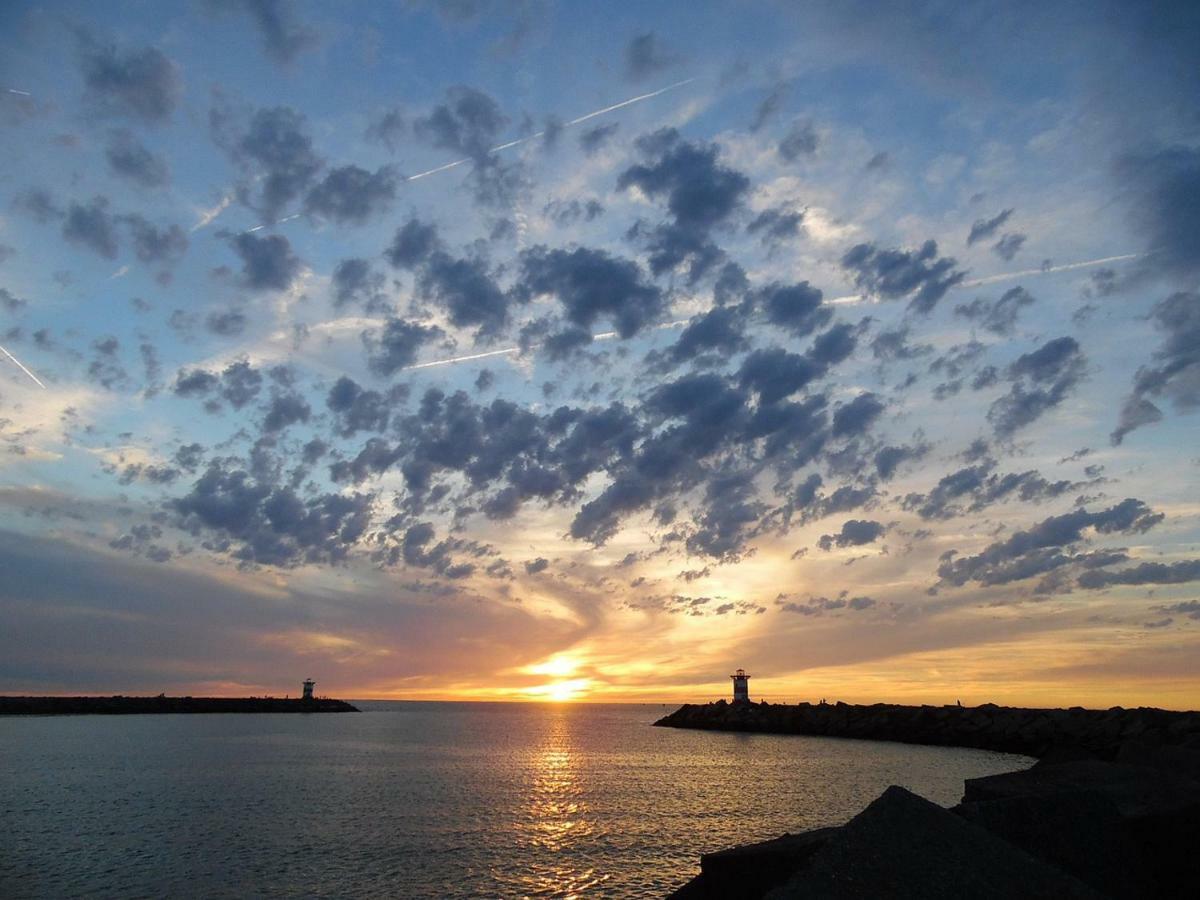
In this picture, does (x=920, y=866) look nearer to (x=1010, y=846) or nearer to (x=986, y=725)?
(x=1010, y=846)

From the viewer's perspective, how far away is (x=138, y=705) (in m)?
145

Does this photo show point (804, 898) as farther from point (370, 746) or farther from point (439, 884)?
point (370, 746)

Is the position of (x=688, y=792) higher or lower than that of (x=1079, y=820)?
lower

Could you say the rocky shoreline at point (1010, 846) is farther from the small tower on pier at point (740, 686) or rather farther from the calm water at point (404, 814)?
the small tower on pier at point (740, 686)

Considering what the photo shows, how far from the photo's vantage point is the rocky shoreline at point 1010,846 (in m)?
7.10

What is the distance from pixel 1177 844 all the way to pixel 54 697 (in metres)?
175

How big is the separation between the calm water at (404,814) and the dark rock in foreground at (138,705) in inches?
3198

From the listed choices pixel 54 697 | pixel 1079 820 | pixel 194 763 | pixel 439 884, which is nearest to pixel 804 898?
pixel 1079 820

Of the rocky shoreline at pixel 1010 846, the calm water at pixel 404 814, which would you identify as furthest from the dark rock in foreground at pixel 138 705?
the rocky shoreline at pixel 1010 846

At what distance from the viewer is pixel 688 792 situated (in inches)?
1679

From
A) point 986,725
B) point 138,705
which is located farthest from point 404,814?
point 138,705

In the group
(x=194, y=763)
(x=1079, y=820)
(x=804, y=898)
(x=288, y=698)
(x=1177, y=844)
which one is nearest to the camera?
(x=804, y=898)

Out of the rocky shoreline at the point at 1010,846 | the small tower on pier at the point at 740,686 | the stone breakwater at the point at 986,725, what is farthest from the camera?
the small tower on pier at the point at 740,686

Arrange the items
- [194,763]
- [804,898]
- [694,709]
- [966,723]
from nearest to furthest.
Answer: [804,898]
[194,763]
[966,723]
[694,709]
